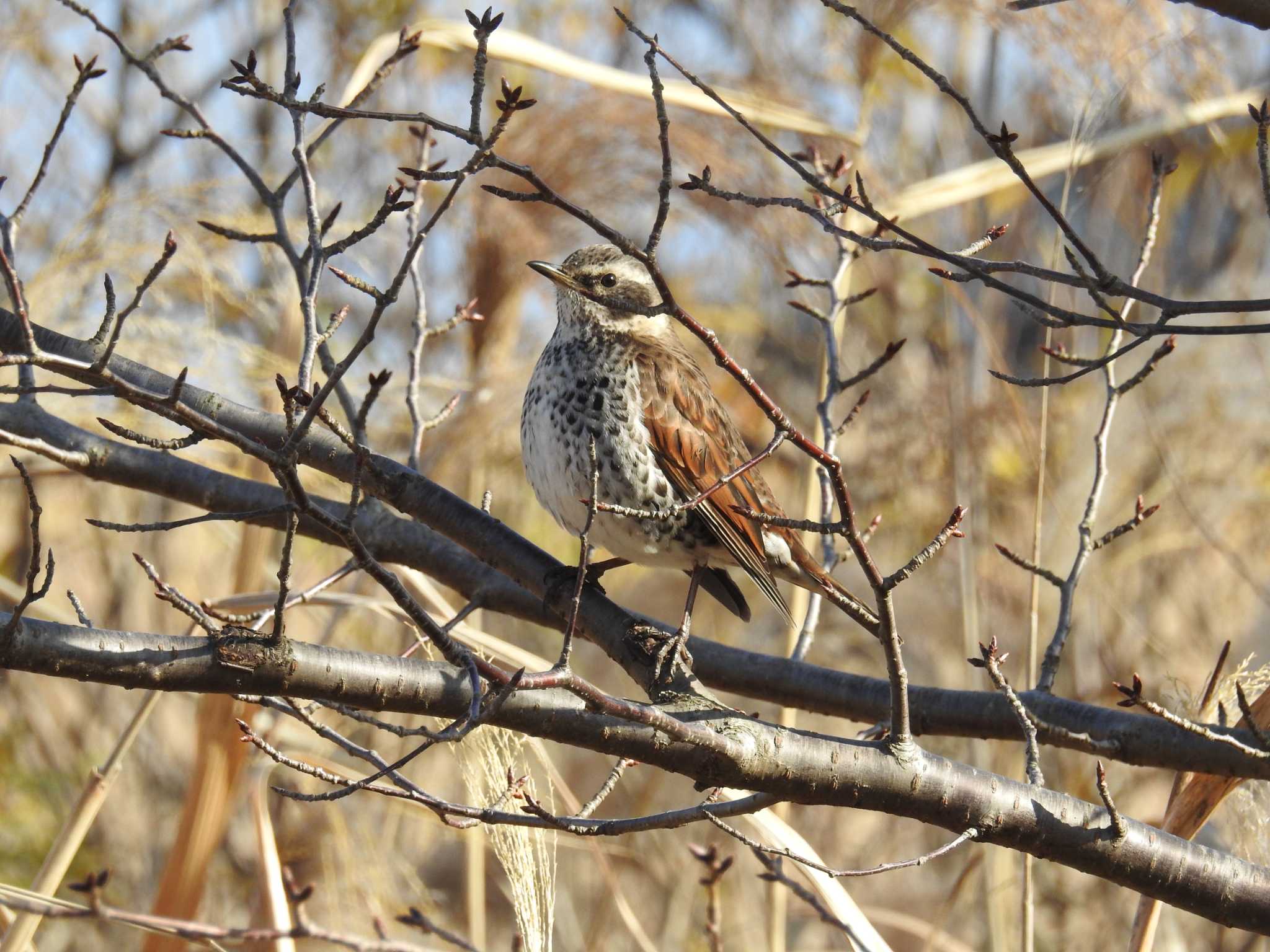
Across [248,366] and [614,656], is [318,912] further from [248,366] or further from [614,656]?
[614,656]

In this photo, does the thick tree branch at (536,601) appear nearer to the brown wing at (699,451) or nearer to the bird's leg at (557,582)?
the bird's leg at (557,582)

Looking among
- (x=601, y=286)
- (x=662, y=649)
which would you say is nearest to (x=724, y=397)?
(x=601, y=286)

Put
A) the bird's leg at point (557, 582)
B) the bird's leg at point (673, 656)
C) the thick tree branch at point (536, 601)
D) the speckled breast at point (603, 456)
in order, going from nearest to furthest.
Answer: the bird's leg at point (673, 656)
the thick tree branch at point (536, 601)
the bird's leg at point (557, 582)
the speckled breast at point (603, 456)

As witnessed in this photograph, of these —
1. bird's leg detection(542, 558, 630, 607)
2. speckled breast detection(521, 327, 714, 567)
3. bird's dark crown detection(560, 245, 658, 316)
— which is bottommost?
bird's leg detection(542, 558, 630, 607)

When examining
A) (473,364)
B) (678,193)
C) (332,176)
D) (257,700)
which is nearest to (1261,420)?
(678,193)

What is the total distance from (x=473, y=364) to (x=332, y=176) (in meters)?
2.38

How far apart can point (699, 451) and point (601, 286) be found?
0.66 meters

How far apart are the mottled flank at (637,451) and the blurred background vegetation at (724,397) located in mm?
764

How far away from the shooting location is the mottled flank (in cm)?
331

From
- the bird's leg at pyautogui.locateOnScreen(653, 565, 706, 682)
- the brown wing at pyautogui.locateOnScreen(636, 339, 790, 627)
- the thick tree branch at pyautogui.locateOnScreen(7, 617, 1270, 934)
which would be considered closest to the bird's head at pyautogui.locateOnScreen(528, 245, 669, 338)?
the brown wing at pyautogui.locateOnScreen(636, 339, 790, 627)

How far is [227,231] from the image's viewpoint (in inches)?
118

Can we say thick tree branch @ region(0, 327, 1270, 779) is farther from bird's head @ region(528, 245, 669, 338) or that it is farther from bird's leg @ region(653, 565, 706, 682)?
bird's head @ region(528, 245, 669, 338)

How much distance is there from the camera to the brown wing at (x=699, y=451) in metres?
3.37

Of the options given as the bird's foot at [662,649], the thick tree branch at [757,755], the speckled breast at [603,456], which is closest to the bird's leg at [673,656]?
the bird's foot at [662,649]
